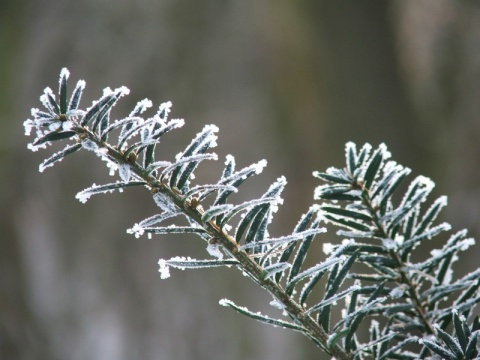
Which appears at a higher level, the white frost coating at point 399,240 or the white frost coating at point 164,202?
the white frost coating at point 164,202

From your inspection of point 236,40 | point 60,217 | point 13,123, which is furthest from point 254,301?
point 13,123

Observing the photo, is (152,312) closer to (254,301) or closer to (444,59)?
(254,301)

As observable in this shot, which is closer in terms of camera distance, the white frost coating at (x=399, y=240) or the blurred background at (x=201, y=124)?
the white frost coating at (x=399, y=240)

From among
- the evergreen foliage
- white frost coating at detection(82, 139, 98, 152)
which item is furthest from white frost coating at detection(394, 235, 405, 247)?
white frost coating at detection(82, 139, 98, 152)

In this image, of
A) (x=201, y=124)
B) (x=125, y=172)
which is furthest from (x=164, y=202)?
(x=201, y=124)

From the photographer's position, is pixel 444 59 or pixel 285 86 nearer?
pixel 285 86

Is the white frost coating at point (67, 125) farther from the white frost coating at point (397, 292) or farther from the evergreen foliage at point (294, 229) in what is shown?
the white frost coating at point (397, 292)

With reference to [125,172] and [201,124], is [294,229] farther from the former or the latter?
A: [201,124]

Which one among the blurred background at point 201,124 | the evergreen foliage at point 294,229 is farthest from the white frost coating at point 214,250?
the blurred background at point 201,124
